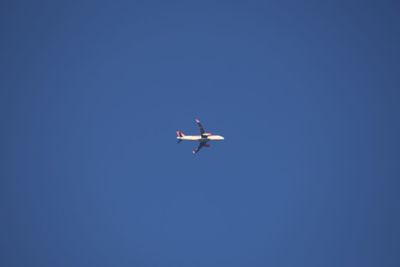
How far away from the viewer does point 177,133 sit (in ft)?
560

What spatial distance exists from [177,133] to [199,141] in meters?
8.17

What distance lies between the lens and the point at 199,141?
6570 inches

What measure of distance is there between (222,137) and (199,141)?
7.09 meters

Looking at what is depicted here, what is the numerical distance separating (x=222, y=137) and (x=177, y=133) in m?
14.4

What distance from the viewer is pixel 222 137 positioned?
166625mm
